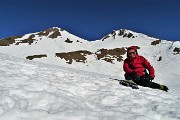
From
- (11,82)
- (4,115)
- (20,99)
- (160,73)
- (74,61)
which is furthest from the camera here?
(74,61)

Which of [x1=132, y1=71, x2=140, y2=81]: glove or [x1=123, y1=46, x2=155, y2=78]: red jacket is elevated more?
[x1=123, y1=46, x2=155, y2=78]: red jacket

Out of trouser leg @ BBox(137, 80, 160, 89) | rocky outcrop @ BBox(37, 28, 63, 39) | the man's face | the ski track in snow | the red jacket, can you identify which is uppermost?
rocky outcrop @ BBox(37, 28, 63, 39)

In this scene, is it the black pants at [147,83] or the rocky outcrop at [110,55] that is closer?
the black pants at [147,83]

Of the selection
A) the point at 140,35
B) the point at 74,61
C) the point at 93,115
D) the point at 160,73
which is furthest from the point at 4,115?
the point at 140,35

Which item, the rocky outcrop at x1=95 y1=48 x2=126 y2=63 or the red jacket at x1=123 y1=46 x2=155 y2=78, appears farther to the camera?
the rocky outcrop at x1=95 y1=48 x2=126 y2=63

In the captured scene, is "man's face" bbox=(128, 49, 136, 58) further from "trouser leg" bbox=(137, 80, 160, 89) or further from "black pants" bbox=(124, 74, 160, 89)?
"trouser leg" bbox=(137, 80, 160, 89)

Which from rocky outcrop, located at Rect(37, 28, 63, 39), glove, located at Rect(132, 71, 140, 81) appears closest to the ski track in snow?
glove, located at Rect(132, 71, 140, 81)

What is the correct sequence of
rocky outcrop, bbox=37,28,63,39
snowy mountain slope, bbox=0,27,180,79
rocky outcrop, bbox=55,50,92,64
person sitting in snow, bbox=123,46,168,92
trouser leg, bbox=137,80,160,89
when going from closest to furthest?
trouser leg, bbox=137,80,160,89
person sitting in snow, bbox=123,46,168,92
snowy mountain slope, bbox=0,27,180,79
rocky outcrop, bbox=55,50,92,64
rocky outcrop, bbox=37,28,63,39

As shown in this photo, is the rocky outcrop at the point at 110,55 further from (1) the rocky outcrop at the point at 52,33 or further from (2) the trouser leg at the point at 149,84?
(2) the trouser leg at the point at 149,84

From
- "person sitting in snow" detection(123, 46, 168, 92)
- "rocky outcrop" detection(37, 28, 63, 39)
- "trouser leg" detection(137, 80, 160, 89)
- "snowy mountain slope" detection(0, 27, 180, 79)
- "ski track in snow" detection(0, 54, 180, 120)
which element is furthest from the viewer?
"rocky outcrop" detection(37, 28, 63, 39)

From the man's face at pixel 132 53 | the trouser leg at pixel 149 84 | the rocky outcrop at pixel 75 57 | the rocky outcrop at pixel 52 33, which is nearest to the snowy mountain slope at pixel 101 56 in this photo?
the rocky outcrop at pixel 75 57

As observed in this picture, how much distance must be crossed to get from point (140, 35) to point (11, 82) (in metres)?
115

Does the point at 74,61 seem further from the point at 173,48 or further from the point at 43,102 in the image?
the point at 43,102

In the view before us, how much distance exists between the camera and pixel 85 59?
6950cm
